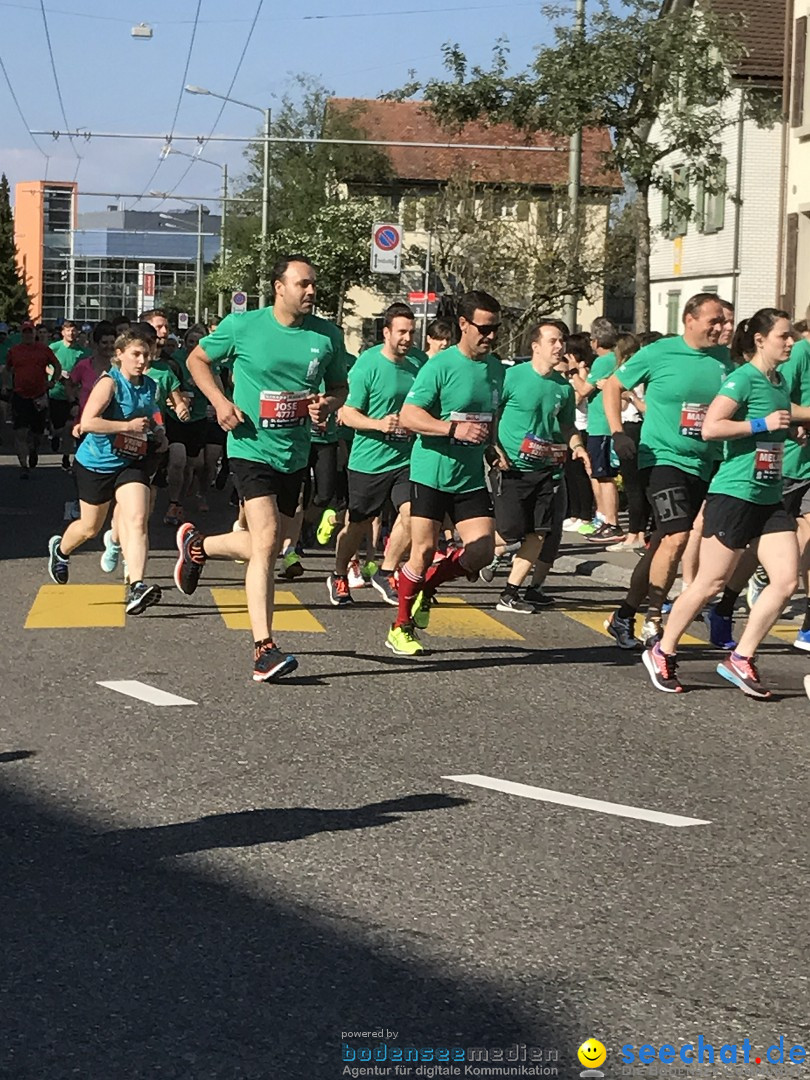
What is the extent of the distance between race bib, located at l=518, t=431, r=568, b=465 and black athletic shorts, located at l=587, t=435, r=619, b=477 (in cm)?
543

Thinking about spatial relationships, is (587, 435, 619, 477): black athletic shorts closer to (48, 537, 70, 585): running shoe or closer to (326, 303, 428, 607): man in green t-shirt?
(326, 303, 428, 607): man in green t-shirt

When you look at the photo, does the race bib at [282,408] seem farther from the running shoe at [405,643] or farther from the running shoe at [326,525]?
the running shoe at [326,525]

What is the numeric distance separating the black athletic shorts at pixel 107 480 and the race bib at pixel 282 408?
2719 mm

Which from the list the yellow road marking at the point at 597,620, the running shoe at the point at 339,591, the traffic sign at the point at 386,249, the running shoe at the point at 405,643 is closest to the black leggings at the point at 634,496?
the yellow road marking at the point at 597,620

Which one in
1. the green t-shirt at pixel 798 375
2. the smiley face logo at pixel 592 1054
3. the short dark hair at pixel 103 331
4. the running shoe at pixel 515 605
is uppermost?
the short dark hair at pixel 103 331

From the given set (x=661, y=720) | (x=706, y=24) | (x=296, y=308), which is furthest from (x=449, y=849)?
(x=706, y=24)

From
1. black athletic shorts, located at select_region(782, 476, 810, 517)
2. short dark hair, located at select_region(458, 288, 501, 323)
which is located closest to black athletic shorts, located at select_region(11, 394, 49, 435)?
black athletic shorts, located at select_region(782, 476, 810, 517)

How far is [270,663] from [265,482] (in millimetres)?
898

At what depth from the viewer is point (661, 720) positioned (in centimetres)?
906

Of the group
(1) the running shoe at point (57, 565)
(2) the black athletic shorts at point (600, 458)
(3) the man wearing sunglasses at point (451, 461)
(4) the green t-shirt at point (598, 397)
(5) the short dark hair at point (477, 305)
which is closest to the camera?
(5) the short dark hair at point (477, 305)

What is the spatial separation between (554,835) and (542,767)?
1.27m

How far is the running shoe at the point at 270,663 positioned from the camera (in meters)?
9.66

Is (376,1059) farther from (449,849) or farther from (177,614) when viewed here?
(177,614)

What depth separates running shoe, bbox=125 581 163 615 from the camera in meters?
12.1
